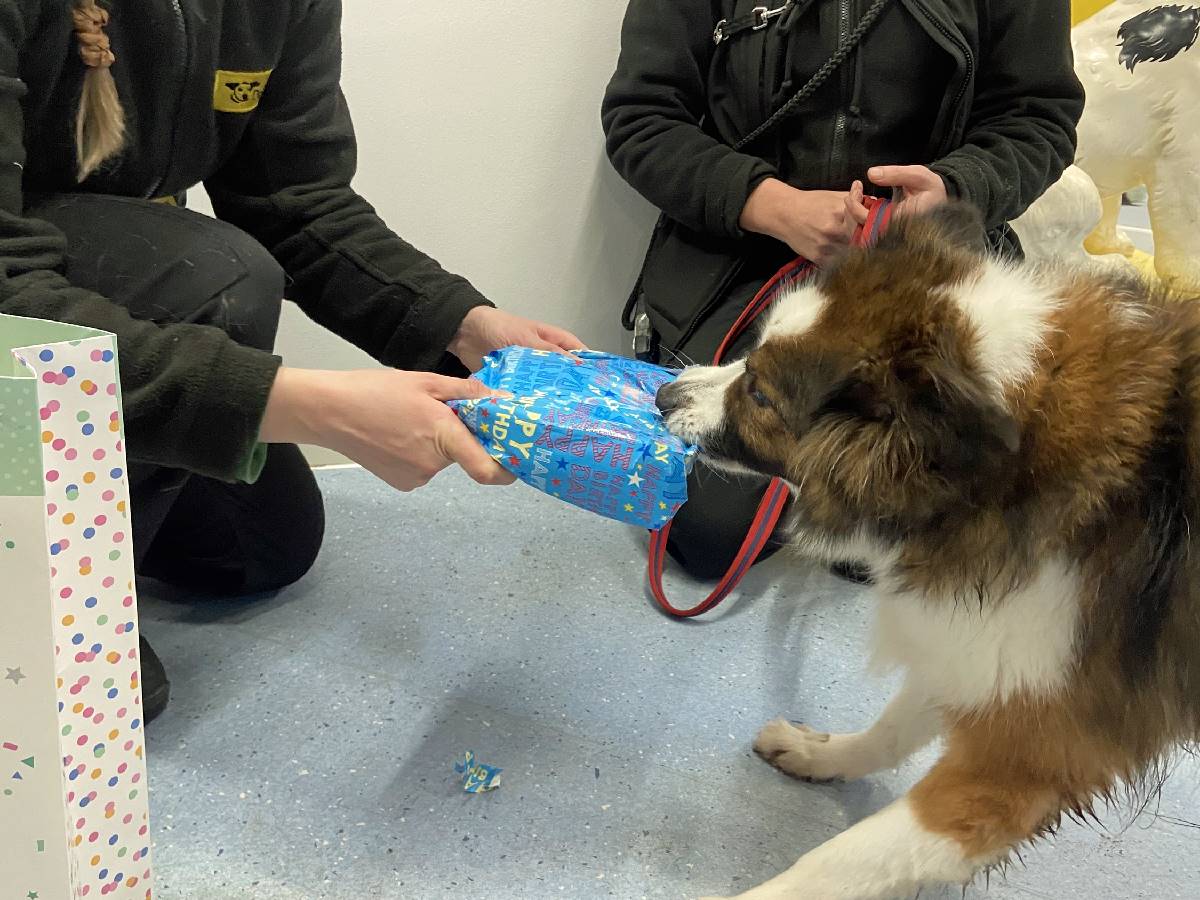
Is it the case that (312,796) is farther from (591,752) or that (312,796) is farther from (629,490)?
(629,490)

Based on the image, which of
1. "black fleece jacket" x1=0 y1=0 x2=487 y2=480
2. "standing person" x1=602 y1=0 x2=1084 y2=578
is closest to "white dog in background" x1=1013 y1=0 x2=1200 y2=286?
"standing person" x1=602 y1=0 x2=1084 y2=578

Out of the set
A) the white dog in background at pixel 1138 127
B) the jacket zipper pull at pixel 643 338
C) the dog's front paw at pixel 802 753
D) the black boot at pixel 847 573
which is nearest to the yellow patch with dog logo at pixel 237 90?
the jacket zipper pull at pixel 643 338

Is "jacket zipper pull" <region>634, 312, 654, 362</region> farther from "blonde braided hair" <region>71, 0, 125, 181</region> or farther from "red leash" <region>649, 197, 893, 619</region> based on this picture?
"blonde braided hair" <region>71, 0, 125, 181</region>

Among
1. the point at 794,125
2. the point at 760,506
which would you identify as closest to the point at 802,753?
the point at 760,506

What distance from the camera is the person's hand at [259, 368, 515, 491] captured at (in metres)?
1.02

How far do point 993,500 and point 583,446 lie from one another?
45 cm

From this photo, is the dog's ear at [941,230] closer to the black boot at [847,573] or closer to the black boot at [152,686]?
the black boot at [847,573]

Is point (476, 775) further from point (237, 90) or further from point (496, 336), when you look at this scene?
point (237, 90)

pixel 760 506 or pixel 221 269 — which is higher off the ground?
pixel 221 269

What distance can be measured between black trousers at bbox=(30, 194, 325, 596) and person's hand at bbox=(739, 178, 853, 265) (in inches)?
36.5

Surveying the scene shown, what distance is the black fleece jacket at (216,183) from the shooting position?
99 cm

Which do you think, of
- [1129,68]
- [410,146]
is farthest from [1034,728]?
[1129,68]

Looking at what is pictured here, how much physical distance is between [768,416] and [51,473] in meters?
0.72

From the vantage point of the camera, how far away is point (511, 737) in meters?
1.38
